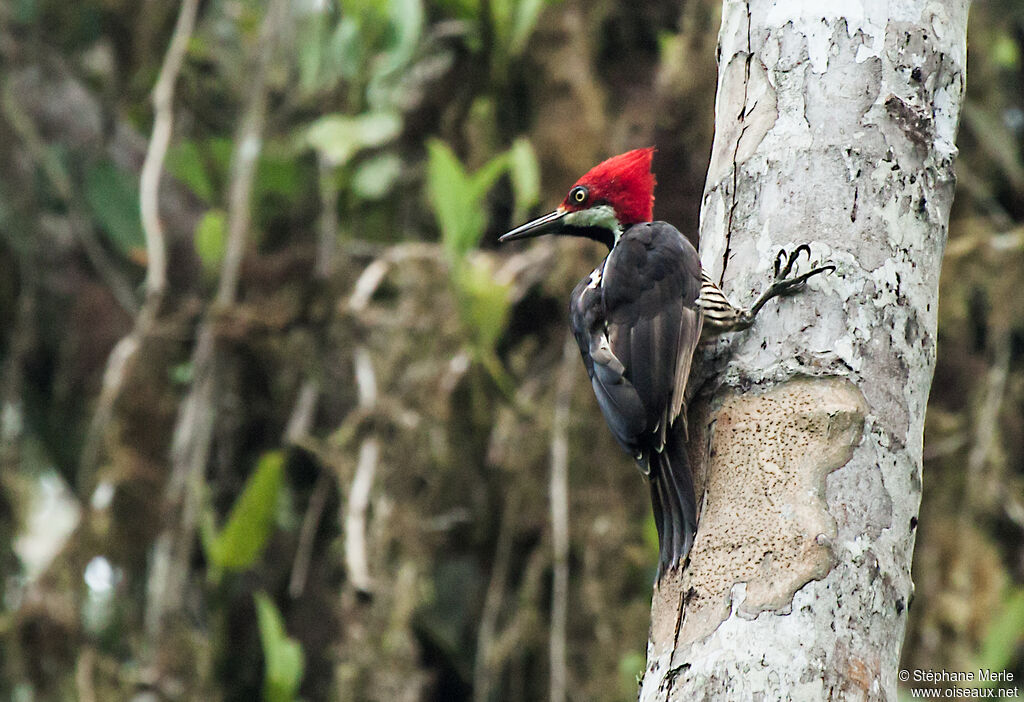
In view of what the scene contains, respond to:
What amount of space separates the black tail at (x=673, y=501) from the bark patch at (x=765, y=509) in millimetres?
38

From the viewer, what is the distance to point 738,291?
175 cm

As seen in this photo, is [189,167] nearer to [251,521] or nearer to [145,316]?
[145,316]

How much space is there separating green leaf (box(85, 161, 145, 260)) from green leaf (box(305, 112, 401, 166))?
0.80 m

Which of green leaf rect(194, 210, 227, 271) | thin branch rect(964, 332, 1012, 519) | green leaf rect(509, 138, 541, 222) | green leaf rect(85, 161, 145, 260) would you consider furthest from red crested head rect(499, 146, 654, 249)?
green leaf rect(85, 161, 145, 260)

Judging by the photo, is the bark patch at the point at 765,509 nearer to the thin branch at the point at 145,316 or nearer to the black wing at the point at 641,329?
the black wing at the point at 641,329

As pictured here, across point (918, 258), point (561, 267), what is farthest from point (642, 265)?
point (561, 267)

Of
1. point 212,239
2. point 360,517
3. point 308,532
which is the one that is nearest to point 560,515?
point 360,517

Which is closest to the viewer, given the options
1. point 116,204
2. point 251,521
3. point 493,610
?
point 251,521

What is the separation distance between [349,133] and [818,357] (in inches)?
95.5

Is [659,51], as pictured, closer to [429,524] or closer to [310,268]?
[310,268]

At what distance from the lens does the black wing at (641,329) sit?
6.01 ft

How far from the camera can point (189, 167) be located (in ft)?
13.5

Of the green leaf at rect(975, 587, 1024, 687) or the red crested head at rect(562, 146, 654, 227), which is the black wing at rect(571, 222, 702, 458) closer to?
the red crested head at rect(562, 146, 654, 227)

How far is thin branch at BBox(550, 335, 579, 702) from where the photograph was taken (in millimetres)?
3275
